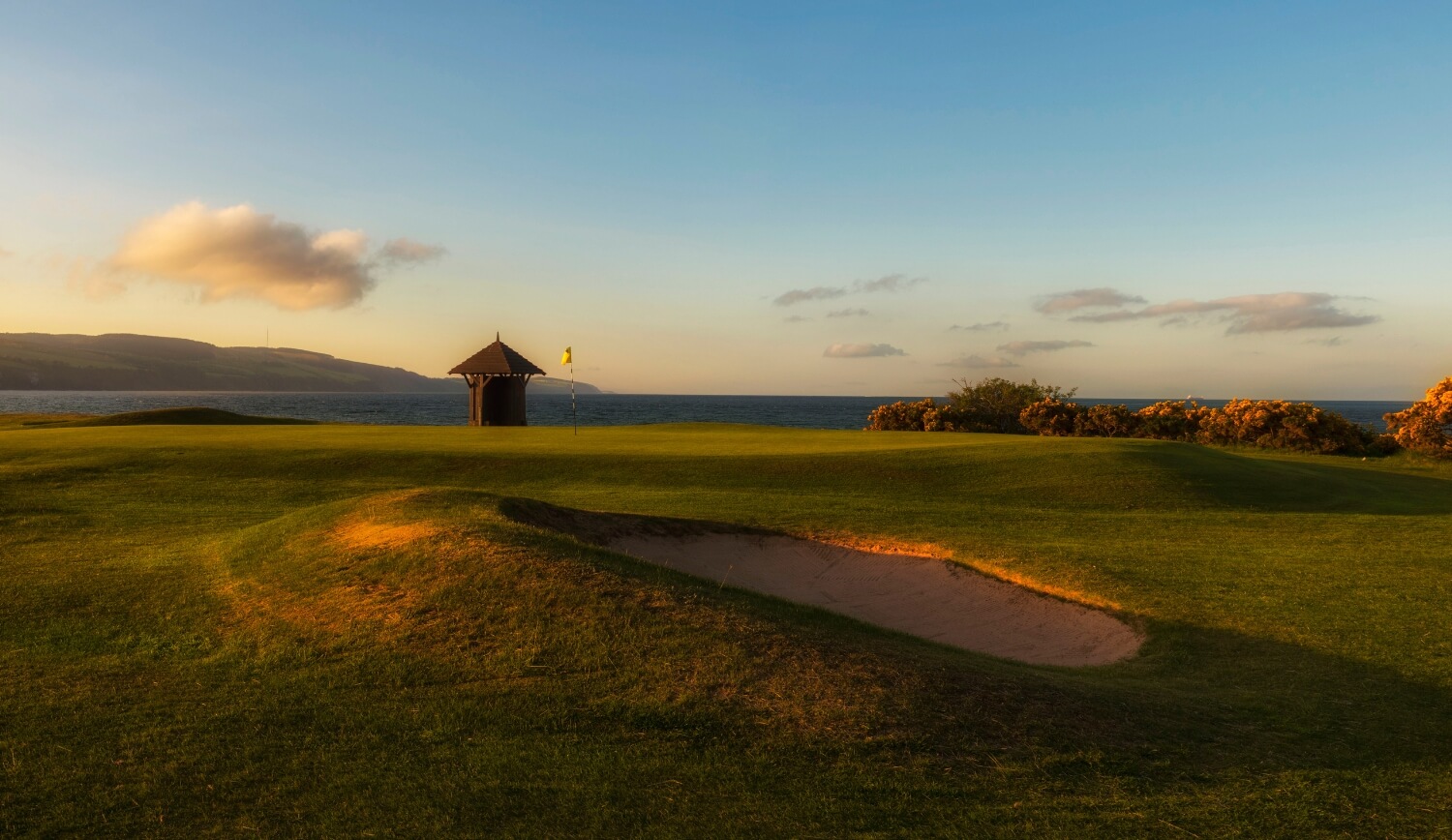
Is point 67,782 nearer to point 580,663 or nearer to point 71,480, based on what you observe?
point 580,663

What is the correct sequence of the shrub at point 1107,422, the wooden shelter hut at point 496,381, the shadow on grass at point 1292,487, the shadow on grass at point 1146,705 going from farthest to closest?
the wooden shelter hut at point 496,381 < the shrub at point 1107,422 < the shadow on grass at point 1292,487 < the shadow on grass at point 1146,705

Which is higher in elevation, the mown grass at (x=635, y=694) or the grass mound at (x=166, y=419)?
the grass mound at (x=166, y=419)

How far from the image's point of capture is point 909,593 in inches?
527

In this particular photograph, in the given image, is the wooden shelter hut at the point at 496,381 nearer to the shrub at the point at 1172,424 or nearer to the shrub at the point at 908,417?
the shrub at the point at 908,417

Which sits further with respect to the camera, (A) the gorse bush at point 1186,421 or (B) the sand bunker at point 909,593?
(A) the gorse bush at point 1186,421

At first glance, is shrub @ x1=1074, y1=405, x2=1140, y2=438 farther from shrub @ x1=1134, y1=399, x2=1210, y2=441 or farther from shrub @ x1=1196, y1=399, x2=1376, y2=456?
shrub @ x1=1196, y1=399, x2=1376, y2=456

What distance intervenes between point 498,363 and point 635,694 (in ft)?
152

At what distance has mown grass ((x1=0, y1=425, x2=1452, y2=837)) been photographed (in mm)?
5383

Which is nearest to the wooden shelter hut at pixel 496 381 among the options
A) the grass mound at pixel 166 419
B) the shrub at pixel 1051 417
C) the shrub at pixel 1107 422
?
the grass mound at pixel 166 419

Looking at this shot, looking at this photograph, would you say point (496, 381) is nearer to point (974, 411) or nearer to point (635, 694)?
point (974, 411)

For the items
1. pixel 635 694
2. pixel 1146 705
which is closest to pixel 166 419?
pixel 635 694

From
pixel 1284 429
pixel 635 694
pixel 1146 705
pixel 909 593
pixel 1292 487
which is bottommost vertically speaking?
pixel 909 593

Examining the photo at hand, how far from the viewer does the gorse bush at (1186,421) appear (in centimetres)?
3591

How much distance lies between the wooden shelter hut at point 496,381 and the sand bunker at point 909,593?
37.7 metres
